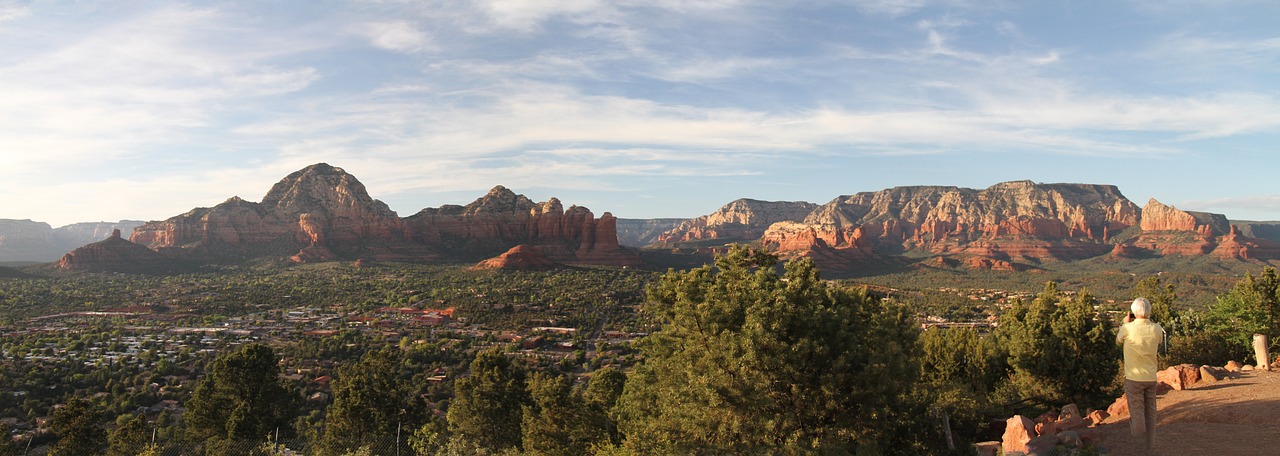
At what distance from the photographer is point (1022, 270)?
156m

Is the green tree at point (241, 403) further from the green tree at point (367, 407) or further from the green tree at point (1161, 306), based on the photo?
the green tree at point (1161, 306)

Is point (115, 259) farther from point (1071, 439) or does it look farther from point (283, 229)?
point (1071, 439)

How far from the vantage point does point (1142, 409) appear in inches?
478

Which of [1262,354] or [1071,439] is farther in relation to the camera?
[1262,354]

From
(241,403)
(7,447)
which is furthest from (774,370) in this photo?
(7,447)

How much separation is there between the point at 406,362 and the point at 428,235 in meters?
117

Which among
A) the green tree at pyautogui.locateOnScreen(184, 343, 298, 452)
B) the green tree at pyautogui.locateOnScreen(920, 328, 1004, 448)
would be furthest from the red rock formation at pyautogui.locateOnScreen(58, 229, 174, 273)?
the green tree at pyautogui.locateOnScreen(920, 328, 1004, 448)

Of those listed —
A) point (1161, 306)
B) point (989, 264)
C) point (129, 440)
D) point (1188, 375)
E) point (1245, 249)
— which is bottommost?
point (129, 440)

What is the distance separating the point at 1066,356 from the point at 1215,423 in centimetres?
1399

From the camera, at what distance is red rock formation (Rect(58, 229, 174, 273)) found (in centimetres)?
13061

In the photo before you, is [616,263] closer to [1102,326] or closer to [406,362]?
[406,362]

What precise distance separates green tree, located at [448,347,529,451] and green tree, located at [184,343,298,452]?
8.91 meters

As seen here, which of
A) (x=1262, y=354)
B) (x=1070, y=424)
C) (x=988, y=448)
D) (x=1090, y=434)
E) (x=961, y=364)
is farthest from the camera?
(x=961, y=364)

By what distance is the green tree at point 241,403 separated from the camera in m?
29.0
